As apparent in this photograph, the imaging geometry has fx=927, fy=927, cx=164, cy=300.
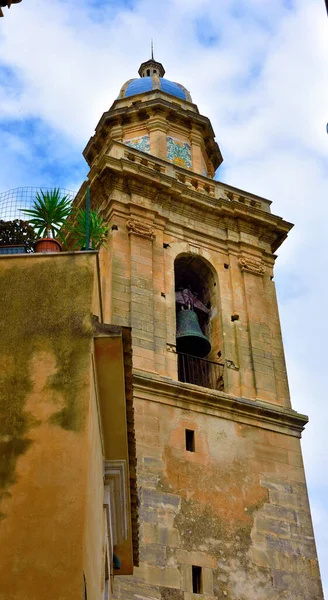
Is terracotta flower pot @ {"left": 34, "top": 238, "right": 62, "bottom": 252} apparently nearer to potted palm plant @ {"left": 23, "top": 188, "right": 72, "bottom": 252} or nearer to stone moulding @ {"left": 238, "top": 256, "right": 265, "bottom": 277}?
potted palm plant @ {"left": 23, "top": 188, "right": 72, "bottom": 252}

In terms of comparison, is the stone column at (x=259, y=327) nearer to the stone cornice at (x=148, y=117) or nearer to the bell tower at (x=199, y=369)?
the bell tower at (x=199, y=369)

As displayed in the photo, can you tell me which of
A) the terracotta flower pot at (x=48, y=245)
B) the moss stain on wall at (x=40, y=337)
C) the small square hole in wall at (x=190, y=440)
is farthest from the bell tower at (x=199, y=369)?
the moss stain on wall at (x=40, y=337)

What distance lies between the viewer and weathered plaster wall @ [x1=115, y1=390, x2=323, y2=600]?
1576 centimetres

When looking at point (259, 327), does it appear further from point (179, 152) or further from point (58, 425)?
point (58, 425)

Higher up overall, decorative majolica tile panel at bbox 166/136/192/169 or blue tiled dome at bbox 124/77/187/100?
blue tiled dome at bbox 124/77/187/100

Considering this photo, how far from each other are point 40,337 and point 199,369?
40.1 feet

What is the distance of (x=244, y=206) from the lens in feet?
74.3

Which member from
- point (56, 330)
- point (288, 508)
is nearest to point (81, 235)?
point (56, 330)

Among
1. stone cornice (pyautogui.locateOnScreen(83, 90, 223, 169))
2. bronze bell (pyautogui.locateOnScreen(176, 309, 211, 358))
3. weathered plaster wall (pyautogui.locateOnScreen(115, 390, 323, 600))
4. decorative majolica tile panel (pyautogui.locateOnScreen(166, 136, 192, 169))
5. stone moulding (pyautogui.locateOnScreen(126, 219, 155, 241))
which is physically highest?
stone cornice (pyautogui.locateOnScreen(83, 90, 223, 169))

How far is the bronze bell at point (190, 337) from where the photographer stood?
65.6 feet

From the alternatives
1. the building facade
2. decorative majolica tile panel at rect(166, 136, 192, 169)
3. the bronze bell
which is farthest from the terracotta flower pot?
decorative majolica tile panel at rect(166, 136, 192, 169)

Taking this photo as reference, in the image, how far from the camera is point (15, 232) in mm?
12281

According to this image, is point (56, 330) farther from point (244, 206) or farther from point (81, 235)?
point (244, 206)

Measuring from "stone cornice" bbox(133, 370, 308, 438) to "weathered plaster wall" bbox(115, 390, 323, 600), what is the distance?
89 mm
